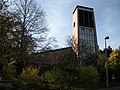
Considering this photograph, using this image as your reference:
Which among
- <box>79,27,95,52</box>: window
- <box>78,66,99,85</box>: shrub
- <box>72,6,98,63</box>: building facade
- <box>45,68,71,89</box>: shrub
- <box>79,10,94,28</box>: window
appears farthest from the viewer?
<box>79,10,94,28</box>: window

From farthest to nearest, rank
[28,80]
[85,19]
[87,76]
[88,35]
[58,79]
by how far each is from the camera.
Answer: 1. [85,19]
2. [88,35]
3. [87,76]
4. [58,79]
5. [28,80]

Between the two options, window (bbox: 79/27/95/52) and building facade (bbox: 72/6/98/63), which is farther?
window (bbox: 79/27/95/52)

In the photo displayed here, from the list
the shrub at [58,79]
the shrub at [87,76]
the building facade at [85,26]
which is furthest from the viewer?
the building facade at [85,26]

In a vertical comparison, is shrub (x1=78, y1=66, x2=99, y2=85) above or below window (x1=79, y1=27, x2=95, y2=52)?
below

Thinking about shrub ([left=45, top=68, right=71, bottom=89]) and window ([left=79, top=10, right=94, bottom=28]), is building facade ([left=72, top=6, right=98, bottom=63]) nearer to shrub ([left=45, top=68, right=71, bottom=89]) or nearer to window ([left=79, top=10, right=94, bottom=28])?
window ([left=79, top=10, right=94, bottom=28])

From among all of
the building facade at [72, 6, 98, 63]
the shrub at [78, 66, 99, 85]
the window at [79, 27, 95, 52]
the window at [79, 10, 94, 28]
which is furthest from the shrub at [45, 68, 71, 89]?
the window at [79, 10, 94, 28]

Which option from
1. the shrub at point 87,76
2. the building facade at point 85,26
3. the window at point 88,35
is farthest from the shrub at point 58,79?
the window at point 88,35

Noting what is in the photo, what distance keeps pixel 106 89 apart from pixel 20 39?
1313 cm

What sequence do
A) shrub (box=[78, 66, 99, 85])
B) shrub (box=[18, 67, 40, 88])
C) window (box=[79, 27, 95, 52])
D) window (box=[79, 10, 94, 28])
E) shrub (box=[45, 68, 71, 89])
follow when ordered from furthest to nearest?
window (box=[79, 10, 94, 28]) < window (box=[79, 27, 95, 52]) < shrub (box=[78, 66, 99, 85]) < shrub (box=[45, 68, 71, 89]) < shrub (box=[18, 67, 40, 88])

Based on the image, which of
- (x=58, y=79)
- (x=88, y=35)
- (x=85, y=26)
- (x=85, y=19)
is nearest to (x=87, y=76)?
(x=58, y=79)

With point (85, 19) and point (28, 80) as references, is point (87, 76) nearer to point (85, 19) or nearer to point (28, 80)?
point (28, 80)

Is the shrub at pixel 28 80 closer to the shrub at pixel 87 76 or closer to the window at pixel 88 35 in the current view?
the shrub at pixel 87 76

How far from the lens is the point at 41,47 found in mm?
34750

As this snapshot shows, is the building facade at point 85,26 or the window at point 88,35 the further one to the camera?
the window at point 88,35
